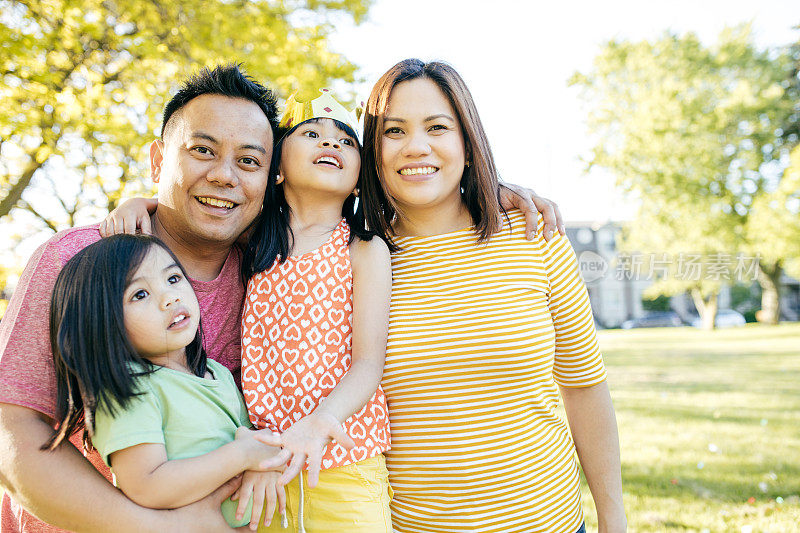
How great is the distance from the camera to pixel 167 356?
Result: 6.06ft

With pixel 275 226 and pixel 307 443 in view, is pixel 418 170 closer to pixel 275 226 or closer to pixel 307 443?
pixel 275 226

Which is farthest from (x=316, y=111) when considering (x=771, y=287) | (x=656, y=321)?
(x=656, y=321)

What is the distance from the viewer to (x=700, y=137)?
2486 centimetres

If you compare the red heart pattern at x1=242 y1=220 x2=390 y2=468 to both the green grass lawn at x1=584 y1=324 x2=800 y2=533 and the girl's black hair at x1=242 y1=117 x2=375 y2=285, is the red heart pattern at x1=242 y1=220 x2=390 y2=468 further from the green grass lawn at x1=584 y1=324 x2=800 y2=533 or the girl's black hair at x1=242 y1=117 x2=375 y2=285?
the green grass lawn at x1=584 y1=324 x2=800 y2=533

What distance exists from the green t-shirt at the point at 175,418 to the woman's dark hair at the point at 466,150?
0.90m

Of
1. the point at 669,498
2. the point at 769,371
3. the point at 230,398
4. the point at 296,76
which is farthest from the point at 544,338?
the point at 769,371

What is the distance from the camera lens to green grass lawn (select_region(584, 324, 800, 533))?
4.62 meters

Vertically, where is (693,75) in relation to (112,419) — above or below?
above

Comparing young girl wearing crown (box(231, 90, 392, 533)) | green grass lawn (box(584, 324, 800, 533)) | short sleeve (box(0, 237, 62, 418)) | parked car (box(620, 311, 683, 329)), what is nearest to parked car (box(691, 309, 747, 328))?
parked car (box(620, 311, 683, 329))

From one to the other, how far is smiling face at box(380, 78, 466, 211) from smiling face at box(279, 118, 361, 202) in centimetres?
16

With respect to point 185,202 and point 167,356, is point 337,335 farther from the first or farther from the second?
point 185,202

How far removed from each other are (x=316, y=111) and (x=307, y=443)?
4.04 feet

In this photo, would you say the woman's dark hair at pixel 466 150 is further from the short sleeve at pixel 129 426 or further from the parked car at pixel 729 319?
the parked car at pixel 729 319

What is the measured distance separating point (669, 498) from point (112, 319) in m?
4.93
